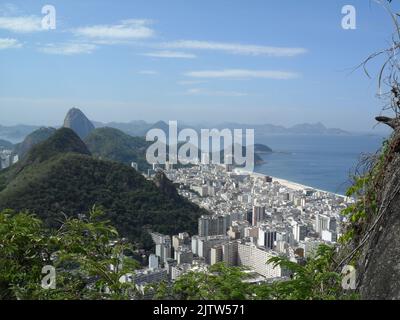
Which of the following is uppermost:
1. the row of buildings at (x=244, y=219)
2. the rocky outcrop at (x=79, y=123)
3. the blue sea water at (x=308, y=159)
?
the rocky outcrop at (x=79, y=123)

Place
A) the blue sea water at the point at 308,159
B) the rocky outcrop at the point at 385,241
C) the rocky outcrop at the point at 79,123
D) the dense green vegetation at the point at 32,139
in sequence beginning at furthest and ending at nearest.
Result: the rocky outcrop at the point at 79,123 < the dense green vegetation at the point at 32,139 < the blue sea water at the point at 308,159 < the rocky outcrop at the point at 385,241

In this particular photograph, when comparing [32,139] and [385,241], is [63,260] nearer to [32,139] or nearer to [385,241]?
[385,241]

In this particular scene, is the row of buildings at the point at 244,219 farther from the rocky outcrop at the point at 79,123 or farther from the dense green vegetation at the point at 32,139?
the rocky outcrop at the point at 79,123

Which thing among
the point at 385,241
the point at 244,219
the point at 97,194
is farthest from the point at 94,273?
the point at 97,194

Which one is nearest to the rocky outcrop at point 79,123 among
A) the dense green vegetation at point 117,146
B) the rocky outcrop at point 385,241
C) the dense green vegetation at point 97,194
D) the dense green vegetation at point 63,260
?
the dense green vegetation at point 117,146

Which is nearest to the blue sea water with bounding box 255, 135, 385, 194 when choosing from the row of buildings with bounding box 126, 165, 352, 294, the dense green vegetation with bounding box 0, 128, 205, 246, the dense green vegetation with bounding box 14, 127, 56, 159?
the row of buildings with bounding box 126, 165, 352, 294
